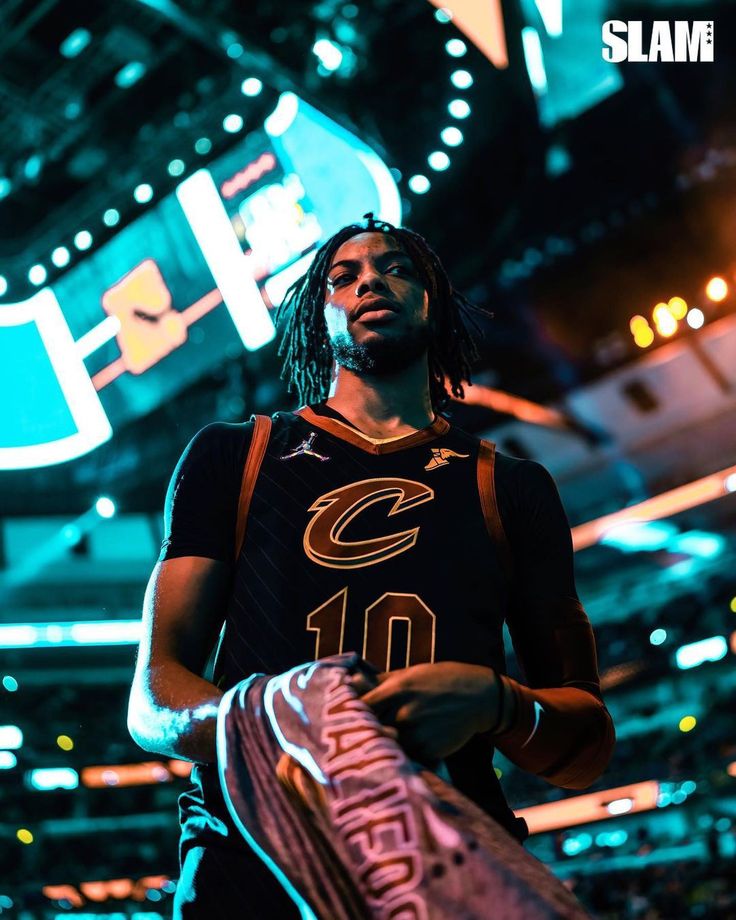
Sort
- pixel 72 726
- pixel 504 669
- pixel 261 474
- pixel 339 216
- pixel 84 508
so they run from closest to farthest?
pixel 504 669, pixel 261 474, pixel 339 216, pixel 84 508, pixel 72 726

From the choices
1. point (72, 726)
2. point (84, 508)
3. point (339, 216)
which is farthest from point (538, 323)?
point (72, 726)

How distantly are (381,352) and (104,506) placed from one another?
8953mm

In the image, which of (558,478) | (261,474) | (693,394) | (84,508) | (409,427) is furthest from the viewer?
(558,478)

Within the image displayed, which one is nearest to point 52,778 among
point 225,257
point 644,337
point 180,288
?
point 644,337

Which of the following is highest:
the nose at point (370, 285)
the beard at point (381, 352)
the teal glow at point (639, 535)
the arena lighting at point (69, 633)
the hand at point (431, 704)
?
the nose at point (370, 285)

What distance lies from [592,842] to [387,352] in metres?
19.8

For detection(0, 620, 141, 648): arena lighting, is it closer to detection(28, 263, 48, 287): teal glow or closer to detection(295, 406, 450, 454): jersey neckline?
detection(28, 263, 48, 287): teal glow

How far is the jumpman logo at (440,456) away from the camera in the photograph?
2.00 metres

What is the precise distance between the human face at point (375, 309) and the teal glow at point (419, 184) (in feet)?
19.4

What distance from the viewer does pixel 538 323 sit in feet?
36.3

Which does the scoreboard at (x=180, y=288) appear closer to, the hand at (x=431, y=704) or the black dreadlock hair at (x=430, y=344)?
the black dreadlock hair at (x=430, y=344)

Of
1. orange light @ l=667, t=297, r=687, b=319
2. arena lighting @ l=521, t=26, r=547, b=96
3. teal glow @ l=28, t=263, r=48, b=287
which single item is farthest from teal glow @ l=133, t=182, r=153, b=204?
orange light @ l=667, t=297, r=687, b=319

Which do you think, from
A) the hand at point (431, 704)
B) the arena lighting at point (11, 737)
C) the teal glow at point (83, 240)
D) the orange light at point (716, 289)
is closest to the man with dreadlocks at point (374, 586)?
the hand at point (431, 704)

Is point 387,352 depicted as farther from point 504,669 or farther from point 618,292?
point 618,292
